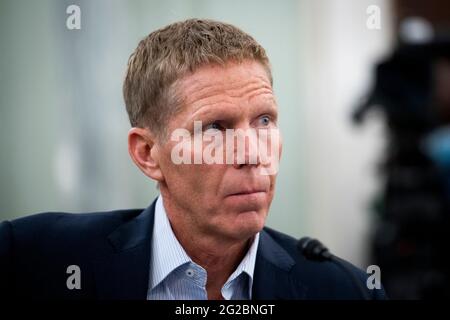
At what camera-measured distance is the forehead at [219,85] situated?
925mm

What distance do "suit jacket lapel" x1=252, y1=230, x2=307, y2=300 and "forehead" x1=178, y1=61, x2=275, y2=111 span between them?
0.86 ft

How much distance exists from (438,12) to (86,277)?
378 centimetres

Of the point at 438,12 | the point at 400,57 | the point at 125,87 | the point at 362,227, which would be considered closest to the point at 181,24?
the point at 125,87

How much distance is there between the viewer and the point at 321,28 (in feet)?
8.59

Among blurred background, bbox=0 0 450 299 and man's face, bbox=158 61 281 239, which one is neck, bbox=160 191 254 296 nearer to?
man's face, bbox=158 61 281 239

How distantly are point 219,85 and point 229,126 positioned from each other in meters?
0.06

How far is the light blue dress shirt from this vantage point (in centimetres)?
101

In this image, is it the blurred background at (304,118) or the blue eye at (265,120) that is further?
the blurred background at (304,118)

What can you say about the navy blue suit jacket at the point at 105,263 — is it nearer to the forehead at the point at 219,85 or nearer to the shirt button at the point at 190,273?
the shirt button at the point at 190,273

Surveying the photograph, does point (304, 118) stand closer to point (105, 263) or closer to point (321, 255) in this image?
point (321, 255)

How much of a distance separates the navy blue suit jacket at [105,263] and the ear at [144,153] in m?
0.08

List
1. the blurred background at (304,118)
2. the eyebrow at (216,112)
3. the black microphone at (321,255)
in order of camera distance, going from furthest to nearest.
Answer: the blurred background at (304,118) → the black microphone at (321,255) → the eyebrow at (216,112)

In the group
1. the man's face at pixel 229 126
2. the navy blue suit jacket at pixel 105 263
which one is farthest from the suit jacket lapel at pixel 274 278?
the man's face at pixel 229 126

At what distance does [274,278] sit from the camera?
102cm
